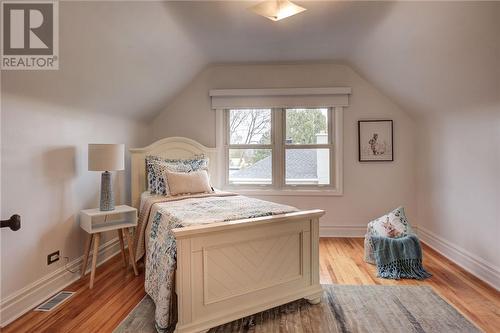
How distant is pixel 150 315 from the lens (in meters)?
2.04

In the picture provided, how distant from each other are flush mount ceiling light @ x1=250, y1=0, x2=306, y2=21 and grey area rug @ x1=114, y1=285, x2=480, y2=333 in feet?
7.22

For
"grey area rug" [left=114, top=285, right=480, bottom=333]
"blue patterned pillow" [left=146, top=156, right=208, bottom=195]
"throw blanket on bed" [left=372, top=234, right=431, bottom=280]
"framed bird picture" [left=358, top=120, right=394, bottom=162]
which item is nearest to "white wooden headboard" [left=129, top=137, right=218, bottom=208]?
"blue patterned pillow" [left=146, top=156, right=208, bottom=195]

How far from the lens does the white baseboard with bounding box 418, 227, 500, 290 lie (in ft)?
8.09

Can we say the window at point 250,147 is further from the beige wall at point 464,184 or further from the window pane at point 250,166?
the beige wall at point 464,184

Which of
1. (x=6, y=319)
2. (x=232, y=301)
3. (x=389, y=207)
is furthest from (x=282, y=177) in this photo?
(x=6, y=319)

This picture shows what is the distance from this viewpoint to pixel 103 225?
266 centimetres

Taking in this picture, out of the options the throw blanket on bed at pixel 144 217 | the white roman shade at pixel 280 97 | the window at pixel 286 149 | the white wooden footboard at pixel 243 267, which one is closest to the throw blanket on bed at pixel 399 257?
the white wooden footboard at pixel 243 267

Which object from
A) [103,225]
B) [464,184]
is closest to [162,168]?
[103,225]

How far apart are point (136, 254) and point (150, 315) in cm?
109

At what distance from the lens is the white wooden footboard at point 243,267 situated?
5.78ft

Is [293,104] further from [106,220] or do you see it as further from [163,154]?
[106,220]

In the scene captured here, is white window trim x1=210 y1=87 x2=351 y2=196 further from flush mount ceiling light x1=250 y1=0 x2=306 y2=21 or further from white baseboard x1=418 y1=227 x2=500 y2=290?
flush mount ceiling light x1=250 y1=0 x2=306 y2=21

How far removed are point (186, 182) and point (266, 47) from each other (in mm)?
1851

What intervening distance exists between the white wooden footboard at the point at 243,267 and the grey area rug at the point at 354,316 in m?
0.08
